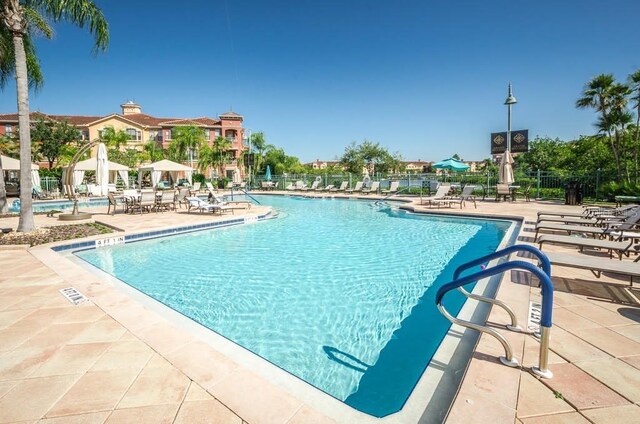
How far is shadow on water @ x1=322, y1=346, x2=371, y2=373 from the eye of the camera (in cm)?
297

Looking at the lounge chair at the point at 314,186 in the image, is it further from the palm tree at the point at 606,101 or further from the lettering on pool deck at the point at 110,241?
the lettering on pool deck at the point at 110,241

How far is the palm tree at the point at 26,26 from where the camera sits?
296 inches

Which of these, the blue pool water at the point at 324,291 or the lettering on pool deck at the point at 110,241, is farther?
the lettering on pool deck at the point at 110,241

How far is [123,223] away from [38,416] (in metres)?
9.05

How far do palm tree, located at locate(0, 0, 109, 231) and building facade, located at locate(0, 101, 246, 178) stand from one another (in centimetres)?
3200

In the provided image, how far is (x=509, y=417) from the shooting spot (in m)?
1.74

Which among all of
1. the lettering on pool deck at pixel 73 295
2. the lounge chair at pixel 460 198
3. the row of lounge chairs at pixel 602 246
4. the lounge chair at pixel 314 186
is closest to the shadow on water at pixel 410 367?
the row of lounge chairs at pixel 602 246

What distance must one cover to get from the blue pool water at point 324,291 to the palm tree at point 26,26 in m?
2.86

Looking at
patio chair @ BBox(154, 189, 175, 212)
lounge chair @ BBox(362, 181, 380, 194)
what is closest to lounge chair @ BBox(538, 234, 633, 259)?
patio chair @ BBox(154, 189, 175, 212)

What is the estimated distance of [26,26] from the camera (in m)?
7.74

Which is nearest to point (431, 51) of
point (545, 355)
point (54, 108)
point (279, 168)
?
point (545, 355)

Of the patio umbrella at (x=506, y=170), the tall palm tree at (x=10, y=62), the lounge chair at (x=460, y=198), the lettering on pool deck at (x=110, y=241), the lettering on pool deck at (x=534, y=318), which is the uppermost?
the tall palm tree at (x=10, y=62)

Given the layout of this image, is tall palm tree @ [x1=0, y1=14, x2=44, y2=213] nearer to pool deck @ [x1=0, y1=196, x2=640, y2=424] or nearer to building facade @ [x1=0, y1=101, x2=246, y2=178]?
pool deck @ [x1=0, y1=196, x2=640, y2=424]

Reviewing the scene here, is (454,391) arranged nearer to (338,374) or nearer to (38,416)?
(338,374)
